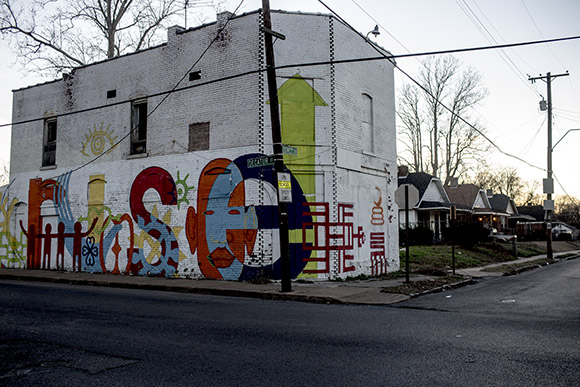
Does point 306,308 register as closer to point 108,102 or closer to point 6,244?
point 108,102

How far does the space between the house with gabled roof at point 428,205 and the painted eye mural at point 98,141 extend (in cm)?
2271

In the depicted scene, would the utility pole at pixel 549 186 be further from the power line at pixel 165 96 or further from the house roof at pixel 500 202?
the house roof at pixel 500 202

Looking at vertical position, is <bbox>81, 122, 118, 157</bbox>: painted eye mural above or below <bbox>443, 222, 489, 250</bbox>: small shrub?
above

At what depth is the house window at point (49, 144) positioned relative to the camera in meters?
22.1

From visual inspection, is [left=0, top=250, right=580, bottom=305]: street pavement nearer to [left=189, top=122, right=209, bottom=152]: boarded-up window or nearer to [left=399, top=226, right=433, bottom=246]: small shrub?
[left=189, top=122, right=209, bottom=152]: boarded-up window

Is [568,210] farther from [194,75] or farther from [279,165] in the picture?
[279,165]

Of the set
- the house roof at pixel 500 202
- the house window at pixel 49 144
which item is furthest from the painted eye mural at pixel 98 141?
the house roof at pixel 500 202

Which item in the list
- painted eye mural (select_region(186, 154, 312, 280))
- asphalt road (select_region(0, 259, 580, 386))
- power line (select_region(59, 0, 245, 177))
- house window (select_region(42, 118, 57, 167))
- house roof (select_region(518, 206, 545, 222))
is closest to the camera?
asphalt road (select_region(0, 259, 580, 386))

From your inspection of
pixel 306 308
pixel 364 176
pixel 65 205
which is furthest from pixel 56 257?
pixel 306 308

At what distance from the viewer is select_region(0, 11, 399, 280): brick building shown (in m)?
16.0

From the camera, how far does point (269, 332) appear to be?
7.48 meters

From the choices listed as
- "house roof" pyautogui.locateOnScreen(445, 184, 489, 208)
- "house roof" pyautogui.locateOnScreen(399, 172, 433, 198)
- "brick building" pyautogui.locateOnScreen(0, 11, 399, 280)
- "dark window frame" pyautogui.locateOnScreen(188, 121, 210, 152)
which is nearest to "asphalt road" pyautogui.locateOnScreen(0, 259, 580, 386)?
"brick building" pyautogui.locateOnScreen(0, 11, 399, 280)

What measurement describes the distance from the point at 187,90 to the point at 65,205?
802cm

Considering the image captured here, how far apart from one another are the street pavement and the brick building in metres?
0.93
